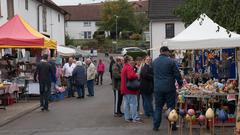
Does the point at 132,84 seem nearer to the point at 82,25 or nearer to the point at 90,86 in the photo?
the point at 90,86

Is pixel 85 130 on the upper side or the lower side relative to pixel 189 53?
lower

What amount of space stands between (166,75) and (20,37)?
394 inches

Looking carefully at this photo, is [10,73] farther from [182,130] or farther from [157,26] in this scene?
[157,26]

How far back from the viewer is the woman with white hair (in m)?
22.6

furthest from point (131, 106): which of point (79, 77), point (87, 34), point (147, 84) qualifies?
point (87, 34)

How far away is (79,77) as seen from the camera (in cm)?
2270

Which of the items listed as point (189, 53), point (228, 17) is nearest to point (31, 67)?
point (189, 53)

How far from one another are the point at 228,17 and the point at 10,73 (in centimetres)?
1509

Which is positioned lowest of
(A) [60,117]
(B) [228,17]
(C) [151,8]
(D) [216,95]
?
(A) [60,117]

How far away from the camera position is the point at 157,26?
5047cm

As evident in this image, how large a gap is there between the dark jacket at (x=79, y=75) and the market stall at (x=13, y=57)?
1.46 m

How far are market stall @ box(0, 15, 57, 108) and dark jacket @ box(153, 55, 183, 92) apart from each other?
8081mm

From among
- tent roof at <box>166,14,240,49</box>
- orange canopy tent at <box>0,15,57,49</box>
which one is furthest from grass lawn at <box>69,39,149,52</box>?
tent roof at <box>166,14,240,49</box>

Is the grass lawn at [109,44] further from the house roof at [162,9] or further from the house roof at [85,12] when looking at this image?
the house roof at [162,9]
